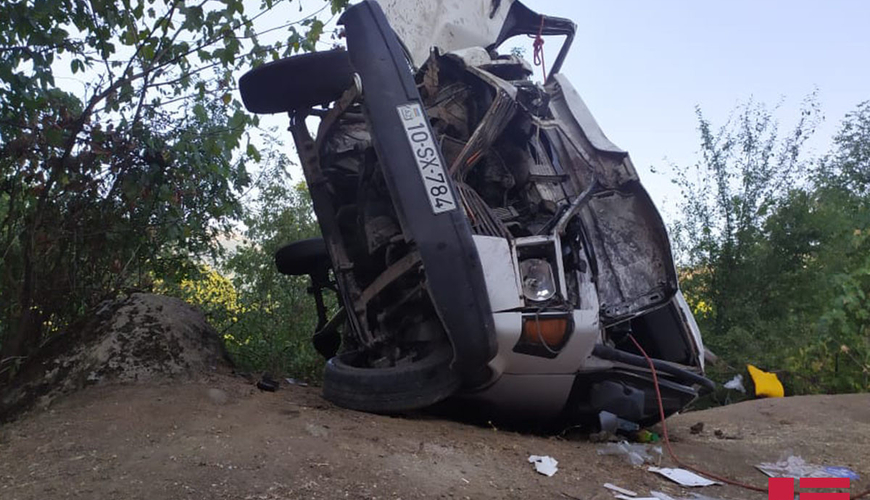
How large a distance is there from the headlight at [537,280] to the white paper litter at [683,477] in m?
1.02

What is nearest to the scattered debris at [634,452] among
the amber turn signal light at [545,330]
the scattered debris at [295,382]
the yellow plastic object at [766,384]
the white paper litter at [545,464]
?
the white paper litter at [545,464]

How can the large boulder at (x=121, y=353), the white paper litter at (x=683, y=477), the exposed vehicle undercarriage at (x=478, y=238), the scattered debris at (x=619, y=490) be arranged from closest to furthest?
1. the scattered debris at (x=619, y=490)
2. the white paper litter at (x=683, y=477)
3. the exposed vehicle undercarriage at (x=478, y=238)
4. the large boulder at (x=121, y=353)

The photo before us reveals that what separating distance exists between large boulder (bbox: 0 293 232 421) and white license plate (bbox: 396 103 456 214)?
1915 mm

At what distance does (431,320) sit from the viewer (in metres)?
3.73

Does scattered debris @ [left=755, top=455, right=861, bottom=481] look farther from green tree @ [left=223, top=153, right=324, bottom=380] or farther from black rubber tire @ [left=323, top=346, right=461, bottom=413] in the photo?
green tree @ [left=223, top=153, right=324, bottom=380]

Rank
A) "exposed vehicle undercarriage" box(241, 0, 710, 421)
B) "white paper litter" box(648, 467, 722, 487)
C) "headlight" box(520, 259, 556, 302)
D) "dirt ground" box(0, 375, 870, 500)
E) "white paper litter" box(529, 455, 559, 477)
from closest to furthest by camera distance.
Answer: "dirt ground" box(0, 375, 870, 500), "white paper litter" box(529, 455, 559, 477), "white paper litter" box(648, 467, 722, 487), "exposed vehicle undercarriage" box(241, 0, 710, 421), "headlight" box(520, 259, 556, 302)

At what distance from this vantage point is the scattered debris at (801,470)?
144 inches

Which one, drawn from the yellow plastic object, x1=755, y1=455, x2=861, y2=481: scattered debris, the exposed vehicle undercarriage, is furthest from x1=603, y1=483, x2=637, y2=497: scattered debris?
the yellow plastic object

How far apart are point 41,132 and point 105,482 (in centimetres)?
230

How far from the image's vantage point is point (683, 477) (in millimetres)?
3301

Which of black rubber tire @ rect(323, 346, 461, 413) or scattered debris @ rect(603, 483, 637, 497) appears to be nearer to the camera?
scattered debris @ rect(603, 483, 637, 497)

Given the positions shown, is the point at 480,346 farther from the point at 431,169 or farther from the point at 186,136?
the point at 186,136

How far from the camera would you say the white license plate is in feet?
10.8

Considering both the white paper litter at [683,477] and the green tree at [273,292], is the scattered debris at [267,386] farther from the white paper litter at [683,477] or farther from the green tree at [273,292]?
the white paper litter at [683,477]
